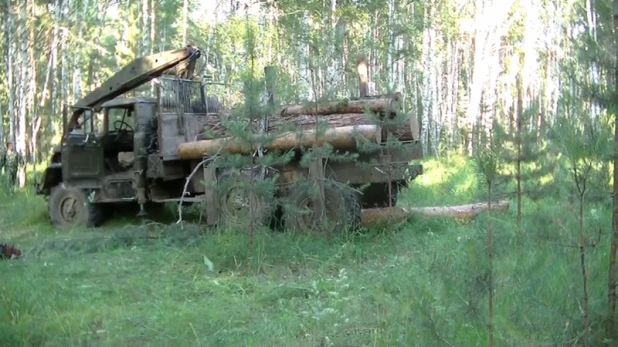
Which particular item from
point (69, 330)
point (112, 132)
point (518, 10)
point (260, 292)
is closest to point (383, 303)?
point (260, 292)

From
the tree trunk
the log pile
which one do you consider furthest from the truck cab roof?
the tree trunk

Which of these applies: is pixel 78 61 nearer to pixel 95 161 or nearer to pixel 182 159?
pixel 95 161

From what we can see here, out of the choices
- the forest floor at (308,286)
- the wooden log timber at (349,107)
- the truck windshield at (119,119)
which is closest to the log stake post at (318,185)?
the forest floor at (308,286)

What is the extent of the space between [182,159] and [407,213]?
3816 millimetres

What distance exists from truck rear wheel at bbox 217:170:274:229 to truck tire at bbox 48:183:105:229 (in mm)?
3709

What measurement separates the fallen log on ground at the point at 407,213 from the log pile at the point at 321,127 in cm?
106

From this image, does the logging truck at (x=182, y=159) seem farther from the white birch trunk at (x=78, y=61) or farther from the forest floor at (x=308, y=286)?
the white birch trunk at (x=78, y=61)

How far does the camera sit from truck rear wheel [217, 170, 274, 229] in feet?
27.1

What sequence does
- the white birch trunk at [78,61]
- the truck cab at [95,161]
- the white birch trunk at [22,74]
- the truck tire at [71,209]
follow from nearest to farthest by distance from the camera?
the truck cab at [95,161] → the truck tire at [71,209] → the white birch trunk at [22,74] → the white birch trunk at [78,61]

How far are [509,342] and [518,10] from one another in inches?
1168

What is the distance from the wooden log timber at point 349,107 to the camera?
9133 mm

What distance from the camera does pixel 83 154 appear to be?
1195 cm

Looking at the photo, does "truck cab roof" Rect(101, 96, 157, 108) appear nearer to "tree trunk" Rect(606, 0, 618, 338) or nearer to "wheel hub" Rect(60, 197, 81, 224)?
"wheel hub" Rect(60, 197, 81, 224)

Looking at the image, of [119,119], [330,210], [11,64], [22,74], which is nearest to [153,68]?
[119,119]
